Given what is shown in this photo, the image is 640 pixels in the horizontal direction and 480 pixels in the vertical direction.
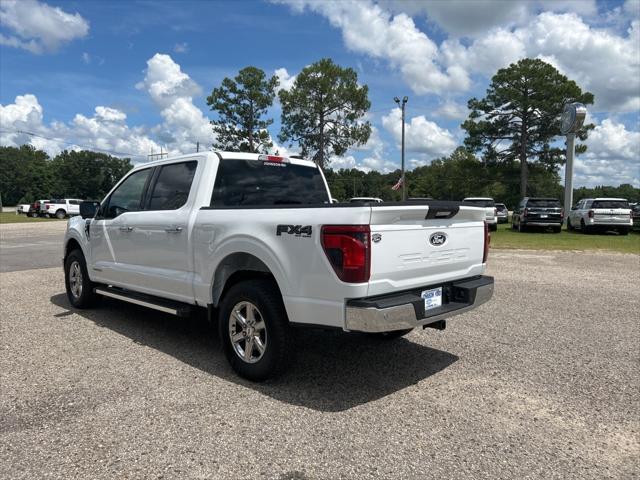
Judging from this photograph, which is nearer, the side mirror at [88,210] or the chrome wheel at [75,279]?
the side mirror at [88,210]

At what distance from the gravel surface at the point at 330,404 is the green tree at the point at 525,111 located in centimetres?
4157

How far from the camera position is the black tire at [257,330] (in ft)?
12.3

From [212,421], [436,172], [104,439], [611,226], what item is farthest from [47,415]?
[436,172]

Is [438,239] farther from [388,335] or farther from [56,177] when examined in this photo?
[56,177]

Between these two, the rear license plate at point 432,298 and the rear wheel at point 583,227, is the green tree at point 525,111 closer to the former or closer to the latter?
the rear wheel at point 583,227

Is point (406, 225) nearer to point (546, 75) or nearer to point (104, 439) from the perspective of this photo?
point (104, 439)

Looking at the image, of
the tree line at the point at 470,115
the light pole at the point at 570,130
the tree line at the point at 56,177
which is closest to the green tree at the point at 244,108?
the tree line at the point at 470,115

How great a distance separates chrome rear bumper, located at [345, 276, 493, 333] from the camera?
330cm

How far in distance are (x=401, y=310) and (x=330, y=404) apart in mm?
904

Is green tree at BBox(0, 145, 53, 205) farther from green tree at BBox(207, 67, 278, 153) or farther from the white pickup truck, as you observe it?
the white pickup truck

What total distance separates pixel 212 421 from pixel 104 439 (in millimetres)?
677

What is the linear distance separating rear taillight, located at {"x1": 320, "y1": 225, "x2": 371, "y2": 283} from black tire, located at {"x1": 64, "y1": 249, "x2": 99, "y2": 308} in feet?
14.7

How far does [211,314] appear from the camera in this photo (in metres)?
4.51

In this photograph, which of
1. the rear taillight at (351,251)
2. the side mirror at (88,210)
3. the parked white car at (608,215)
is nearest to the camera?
the rear taillight at (351,251)
